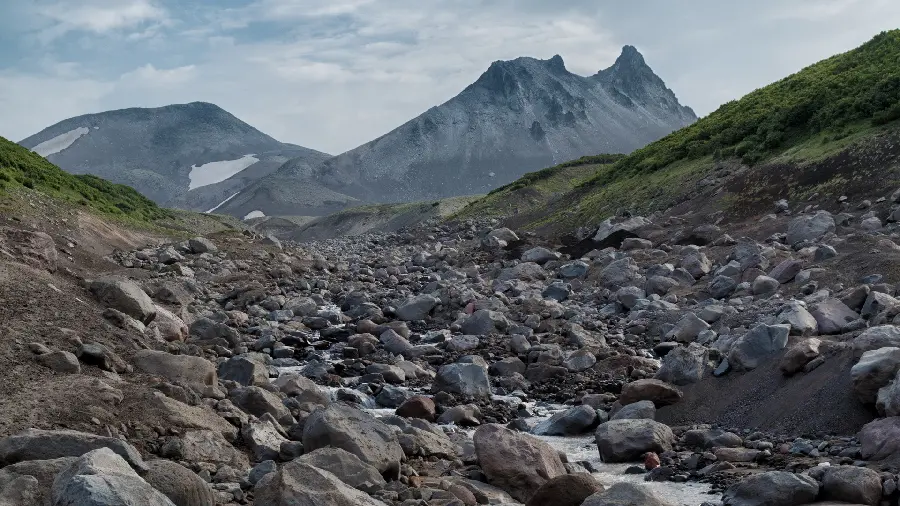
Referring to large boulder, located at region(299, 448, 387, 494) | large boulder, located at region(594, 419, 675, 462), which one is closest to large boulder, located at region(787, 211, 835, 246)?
large boulder, located at region(594, 419, 675, 462)

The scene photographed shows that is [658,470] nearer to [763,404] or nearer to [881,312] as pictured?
[763,404]

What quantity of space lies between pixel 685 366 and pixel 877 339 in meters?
2.63

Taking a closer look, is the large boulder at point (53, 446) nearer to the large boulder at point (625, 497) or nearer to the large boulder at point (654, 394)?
the large boulder at point (625, 497)

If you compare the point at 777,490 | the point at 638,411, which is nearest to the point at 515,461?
the point at 777,490

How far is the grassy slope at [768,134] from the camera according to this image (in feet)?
99.3

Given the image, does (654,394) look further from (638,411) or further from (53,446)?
(53,446)

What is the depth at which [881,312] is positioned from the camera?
12.1 meters

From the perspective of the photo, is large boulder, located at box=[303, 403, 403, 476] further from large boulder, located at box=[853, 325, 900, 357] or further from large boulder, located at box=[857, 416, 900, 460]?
large boulder, located at box=[853, 325, 900, 357]

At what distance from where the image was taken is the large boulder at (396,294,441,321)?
2005cm

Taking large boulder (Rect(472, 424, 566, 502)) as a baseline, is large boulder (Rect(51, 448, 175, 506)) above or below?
above

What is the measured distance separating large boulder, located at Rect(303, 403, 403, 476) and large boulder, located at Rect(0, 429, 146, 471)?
77.6 inches

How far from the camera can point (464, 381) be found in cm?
1315

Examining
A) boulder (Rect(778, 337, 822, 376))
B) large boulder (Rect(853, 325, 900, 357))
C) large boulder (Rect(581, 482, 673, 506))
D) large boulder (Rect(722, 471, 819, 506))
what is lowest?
large boulder (Rect(722, 471, 819, 506))

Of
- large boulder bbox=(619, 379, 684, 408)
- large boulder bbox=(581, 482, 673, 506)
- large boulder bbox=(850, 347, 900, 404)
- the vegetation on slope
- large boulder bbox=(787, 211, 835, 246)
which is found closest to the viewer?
large boulder bbox=(581, 482, 673, 506)
